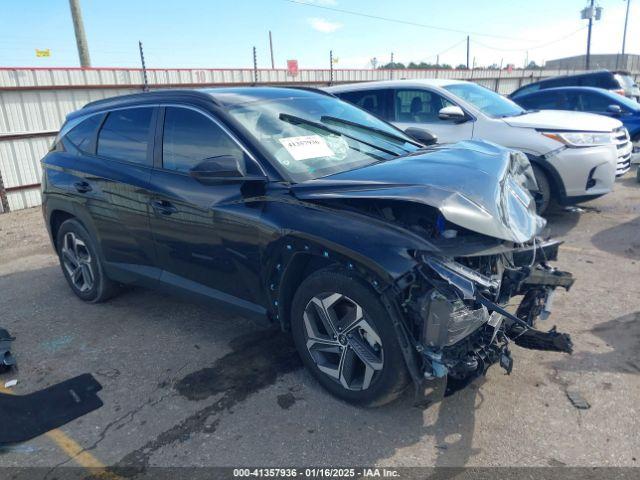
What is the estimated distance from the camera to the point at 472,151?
360cm

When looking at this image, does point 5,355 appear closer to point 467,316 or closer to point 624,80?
point 467,316

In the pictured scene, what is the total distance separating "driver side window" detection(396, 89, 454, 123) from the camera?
7.27 m

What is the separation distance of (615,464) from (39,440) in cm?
312

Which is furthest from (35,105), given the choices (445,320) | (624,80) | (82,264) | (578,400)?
(624,80)

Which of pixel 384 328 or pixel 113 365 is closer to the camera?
pixel 384 328

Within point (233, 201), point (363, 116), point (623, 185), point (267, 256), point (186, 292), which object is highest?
point (363, 116)

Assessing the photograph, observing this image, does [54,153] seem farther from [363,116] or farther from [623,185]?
[623,185]

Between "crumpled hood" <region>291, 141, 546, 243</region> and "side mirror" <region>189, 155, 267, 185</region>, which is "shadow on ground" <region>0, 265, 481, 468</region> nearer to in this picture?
"crumpled hood" <region>291, 141, 546, 243</region>

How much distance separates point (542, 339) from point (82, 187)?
384 centimetres

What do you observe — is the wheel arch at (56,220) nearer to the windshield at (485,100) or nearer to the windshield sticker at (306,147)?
the windshield sticker at (306,147)

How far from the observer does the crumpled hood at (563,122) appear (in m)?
6.42

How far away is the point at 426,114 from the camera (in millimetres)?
7383

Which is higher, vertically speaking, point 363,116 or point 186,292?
point 363,116

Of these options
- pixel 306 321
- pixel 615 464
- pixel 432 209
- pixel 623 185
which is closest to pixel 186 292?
pixel 306 321
